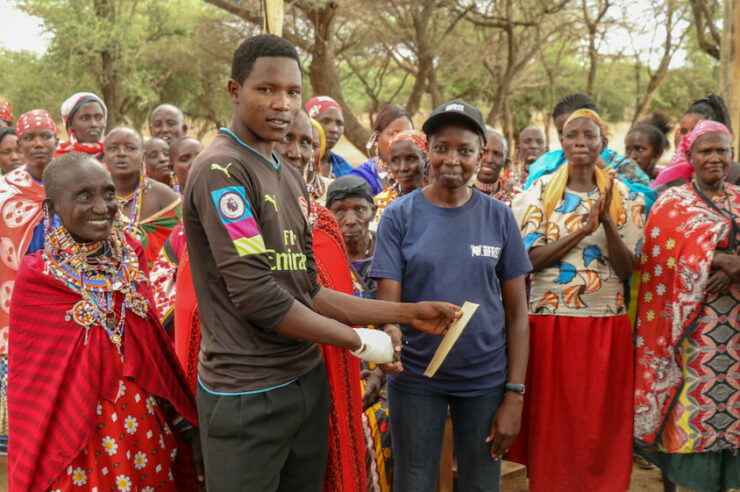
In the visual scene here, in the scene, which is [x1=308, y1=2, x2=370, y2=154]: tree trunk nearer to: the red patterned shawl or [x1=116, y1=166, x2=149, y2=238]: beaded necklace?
[x1=116, y1=166, x2=149, y2=238]: beaded necklace

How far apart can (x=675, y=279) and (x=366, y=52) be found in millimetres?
14429

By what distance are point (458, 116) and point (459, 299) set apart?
73 cm

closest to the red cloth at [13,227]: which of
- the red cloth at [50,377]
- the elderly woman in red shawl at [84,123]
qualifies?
the elderly woman in red shawl at [84,123]

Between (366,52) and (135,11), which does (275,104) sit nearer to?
(366,52)

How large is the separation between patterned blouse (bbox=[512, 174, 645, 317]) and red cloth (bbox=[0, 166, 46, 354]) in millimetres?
3310

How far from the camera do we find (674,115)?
25500mm

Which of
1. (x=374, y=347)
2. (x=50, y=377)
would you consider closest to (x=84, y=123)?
(x=50, y=377)

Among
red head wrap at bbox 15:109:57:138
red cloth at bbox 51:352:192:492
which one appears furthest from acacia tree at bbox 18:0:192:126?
red cloth at bbox 51:352:192:492

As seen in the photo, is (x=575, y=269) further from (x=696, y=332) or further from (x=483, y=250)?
(x=483, y=250)

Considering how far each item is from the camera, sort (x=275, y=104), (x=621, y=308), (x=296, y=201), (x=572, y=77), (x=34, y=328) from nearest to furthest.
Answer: (x=275, y=104)
(x=296, y=201)
(x=34, y=328)
(x=621, y=308)
(x=572, y=77)

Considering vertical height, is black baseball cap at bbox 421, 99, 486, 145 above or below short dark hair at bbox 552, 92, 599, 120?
below

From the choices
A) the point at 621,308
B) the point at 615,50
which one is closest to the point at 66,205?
the point at 621,308

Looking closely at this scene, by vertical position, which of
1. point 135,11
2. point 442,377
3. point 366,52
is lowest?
point 442,377

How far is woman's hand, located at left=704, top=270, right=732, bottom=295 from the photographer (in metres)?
3.47
